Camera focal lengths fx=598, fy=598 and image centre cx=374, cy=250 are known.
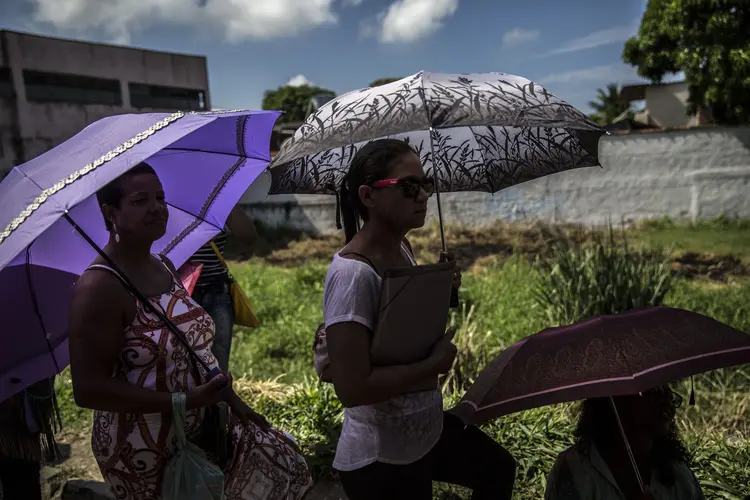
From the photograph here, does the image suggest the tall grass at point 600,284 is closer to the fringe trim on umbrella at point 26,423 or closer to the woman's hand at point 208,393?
the woman's hand at point 208,393

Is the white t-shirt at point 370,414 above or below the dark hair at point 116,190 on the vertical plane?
below

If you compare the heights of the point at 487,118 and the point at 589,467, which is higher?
the point at 487,118

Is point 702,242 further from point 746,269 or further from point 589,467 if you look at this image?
point 589,467

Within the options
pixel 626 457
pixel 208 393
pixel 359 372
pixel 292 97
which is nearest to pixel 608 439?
pixel 626 457

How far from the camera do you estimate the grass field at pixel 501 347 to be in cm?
329

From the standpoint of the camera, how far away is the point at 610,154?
1381 centimetres

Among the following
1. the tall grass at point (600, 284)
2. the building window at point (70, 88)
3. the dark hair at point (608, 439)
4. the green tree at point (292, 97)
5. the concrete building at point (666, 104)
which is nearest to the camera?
the dark hair at point (608, 439)

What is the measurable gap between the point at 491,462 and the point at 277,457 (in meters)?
0.72

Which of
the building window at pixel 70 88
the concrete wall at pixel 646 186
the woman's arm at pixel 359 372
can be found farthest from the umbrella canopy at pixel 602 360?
the building window at pixel 70 88

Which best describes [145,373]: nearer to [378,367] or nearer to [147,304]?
[147,304]

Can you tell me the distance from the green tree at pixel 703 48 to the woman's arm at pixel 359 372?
42.8 ft

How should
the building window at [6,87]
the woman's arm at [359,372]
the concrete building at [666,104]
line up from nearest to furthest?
1. the woman's arm at [359,372]
2. the building window at [6,87]
3. the concrete building at [666,104]

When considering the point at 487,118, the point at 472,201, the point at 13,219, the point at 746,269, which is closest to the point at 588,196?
the point at 472,201

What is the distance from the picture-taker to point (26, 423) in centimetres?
243
